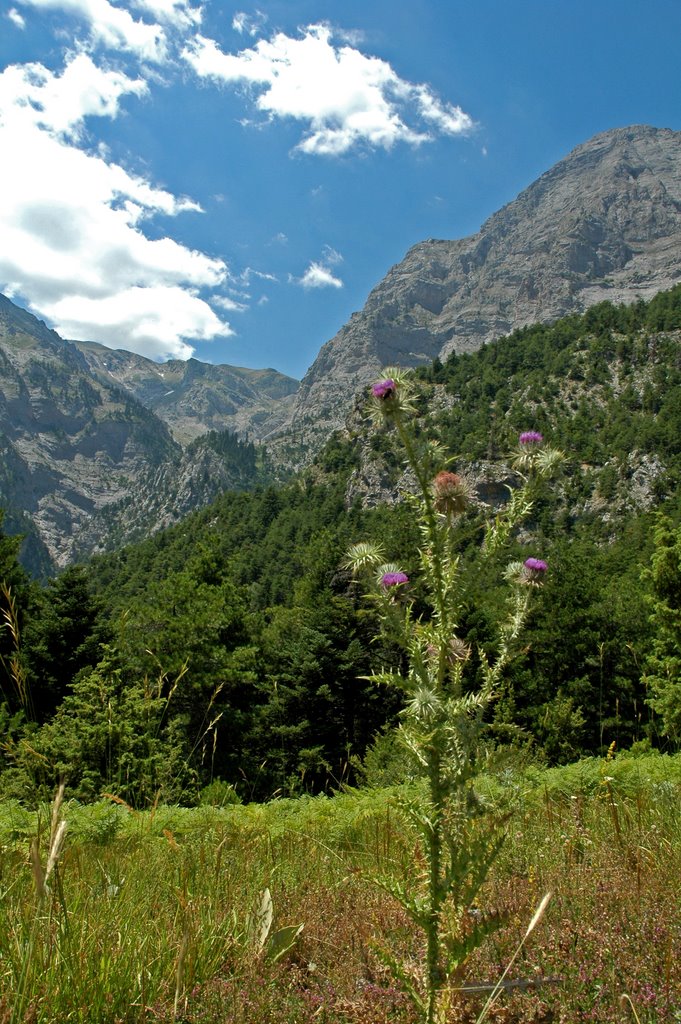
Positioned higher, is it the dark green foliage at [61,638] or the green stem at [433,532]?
the green stem at [433,532]

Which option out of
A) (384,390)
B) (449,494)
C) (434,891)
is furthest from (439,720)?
(384,390)

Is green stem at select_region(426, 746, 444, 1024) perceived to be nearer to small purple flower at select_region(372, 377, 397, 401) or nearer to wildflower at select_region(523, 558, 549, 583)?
wildflower at select_region(523, 558, 549, 583)

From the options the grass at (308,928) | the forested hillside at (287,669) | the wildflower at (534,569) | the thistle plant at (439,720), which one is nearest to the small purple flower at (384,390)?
the thistle plant at (439,720)

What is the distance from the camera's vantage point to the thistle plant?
6.80 ft

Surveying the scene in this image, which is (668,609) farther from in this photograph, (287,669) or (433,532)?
(433,532)

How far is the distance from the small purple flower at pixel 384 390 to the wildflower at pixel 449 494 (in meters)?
0.44

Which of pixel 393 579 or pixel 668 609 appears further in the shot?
pixel 668 609

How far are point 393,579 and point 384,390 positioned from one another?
79 centimetres

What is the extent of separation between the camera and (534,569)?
10.6 feet

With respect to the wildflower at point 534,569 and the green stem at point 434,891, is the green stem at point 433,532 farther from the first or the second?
the wildflower at point 534,569

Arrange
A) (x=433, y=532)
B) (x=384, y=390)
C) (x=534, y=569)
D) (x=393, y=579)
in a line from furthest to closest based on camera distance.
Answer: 1. (x=534, y=569)
2. (x=393, y=579)
3. (x=384, y=390)
4. (x=433, y=532)

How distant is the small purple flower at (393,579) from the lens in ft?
8.70

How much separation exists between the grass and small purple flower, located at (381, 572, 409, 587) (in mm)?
865

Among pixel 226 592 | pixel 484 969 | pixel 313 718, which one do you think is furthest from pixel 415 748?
pixel 313 718
